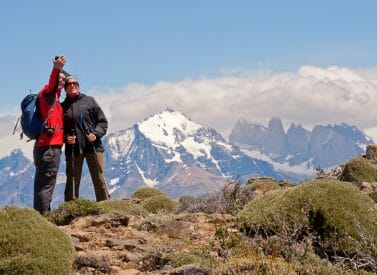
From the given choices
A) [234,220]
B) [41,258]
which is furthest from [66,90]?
[41,258]

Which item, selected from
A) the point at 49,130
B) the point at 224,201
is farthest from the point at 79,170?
the point at 224,201

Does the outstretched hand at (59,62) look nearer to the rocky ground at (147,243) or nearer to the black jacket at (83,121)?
the black jacket at (83,121)

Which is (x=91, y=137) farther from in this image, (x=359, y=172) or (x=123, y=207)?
(x=359, y=172)

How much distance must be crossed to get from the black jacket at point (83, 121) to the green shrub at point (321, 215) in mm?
4090

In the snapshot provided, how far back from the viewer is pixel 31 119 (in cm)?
1188

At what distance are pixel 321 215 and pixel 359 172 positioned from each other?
495 inches

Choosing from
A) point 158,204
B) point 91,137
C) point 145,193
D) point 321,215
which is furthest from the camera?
point 145,193

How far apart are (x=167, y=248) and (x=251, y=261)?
1643mm

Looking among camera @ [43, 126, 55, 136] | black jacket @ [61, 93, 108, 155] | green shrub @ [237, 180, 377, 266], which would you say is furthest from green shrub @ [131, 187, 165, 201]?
green shrub @ [237, 180, 377, 266]

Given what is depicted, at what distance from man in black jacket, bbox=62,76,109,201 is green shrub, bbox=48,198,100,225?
3.92ft

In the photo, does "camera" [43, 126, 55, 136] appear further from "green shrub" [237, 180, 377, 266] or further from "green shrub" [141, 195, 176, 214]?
"green shrub" [141, 195, 176, 214]

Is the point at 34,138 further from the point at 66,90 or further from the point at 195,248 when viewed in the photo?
the point at 195,248

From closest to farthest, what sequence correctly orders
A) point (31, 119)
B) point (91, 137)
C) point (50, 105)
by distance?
point (31, 119)
point (50, 105)
point (91, 137)

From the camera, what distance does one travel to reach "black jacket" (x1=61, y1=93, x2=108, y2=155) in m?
13.4
